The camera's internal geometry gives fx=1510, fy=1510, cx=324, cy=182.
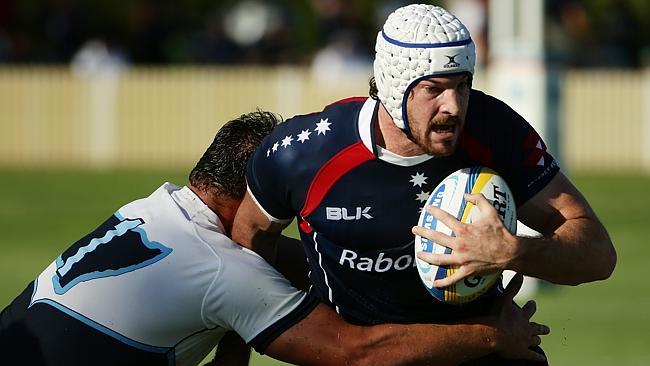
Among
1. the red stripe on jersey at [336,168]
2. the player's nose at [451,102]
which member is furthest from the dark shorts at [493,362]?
the player's nose at [451,102]

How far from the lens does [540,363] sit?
7.52m

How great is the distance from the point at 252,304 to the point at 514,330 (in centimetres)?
127

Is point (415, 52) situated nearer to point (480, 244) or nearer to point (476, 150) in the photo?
point (476, 150)

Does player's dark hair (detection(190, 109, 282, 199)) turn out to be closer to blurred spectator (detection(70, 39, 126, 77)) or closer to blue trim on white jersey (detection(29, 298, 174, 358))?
blue trim on white jersey (detection(29, 298, 174, 358))

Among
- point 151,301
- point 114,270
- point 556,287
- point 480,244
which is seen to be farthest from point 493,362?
point 556,287

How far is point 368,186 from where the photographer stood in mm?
7223

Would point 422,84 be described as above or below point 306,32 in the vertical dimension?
above

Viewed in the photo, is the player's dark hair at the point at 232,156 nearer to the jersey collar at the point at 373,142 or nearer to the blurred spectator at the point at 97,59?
the jersey collar at the point at 373,142

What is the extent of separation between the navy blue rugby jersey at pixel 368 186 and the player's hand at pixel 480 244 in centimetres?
54

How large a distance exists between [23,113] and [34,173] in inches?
53.1

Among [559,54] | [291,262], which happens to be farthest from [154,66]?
[291,262]

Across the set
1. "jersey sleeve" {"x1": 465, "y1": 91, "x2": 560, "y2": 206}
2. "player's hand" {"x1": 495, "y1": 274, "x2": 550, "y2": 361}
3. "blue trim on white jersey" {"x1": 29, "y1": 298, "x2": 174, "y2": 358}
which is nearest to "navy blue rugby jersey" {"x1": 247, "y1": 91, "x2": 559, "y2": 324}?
"jersey sleeve" {"x1": 465, "y1": 91, "x2": 560, "y2": 206}

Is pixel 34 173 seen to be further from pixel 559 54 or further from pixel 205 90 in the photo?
pixel 559 54

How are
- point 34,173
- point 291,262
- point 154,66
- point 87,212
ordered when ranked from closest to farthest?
point 291,262 < point 87,212 < point 34,173 < point 154,66
